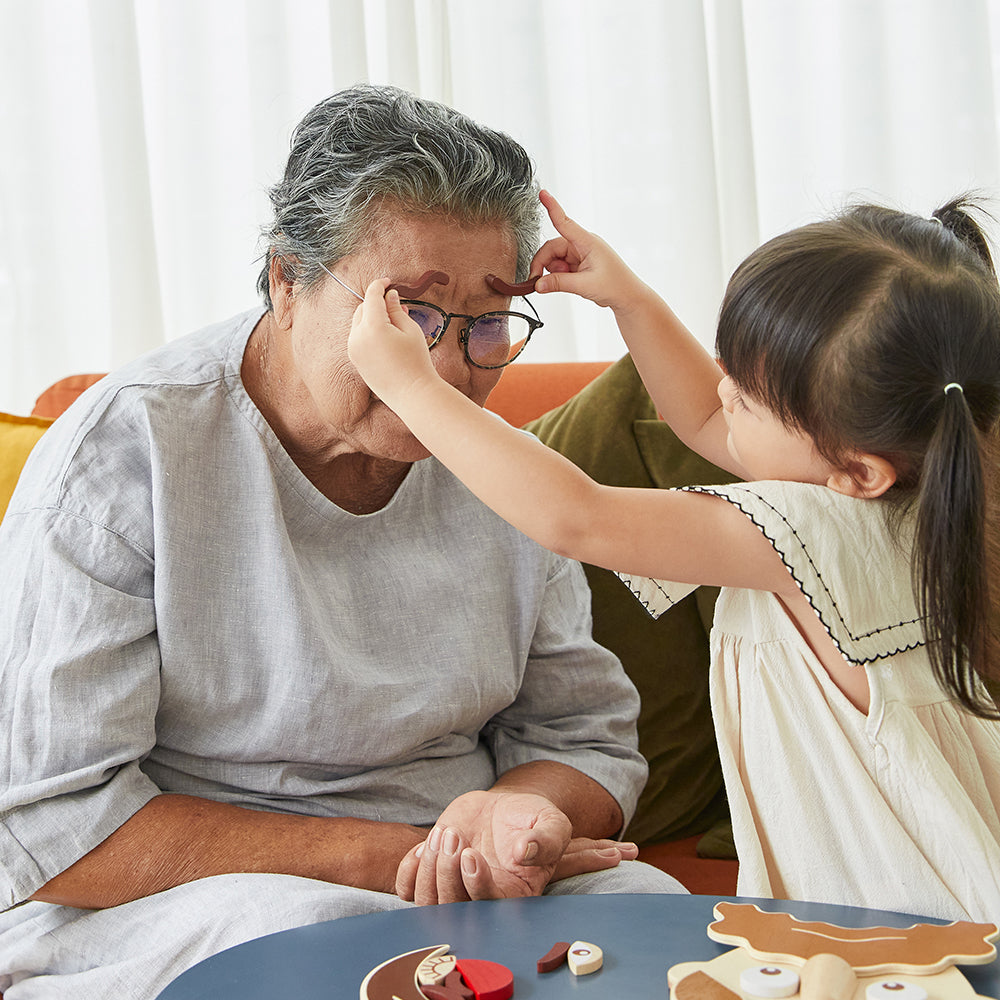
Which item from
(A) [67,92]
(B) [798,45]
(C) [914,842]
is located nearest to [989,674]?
(C) [914,842]

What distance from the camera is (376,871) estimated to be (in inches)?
48.6

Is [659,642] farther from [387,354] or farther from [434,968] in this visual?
[434,968]

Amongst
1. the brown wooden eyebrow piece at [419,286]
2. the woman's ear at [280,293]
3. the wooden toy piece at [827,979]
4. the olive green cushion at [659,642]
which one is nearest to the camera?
the wooden toy piece at [827,979]

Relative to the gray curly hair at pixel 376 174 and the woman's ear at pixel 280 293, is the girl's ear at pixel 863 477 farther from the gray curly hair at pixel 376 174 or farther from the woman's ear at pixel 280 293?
the woman's ear at pixel 280 293

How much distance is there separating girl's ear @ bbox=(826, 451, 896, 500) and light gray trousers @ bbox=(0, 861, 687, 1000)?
500mm

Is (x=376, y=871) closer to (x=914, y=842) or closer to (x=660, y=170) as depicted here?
(x=914, y=842)

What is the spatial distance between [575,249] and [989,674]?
2.37 feet

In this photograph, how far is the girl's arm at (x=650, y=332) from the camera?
4.75ft

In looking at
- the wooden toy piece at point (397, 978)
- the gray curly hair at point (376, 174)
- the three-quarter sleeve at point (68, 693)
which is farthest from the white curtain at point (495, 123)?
the wooden toy piece at point (397, 978)

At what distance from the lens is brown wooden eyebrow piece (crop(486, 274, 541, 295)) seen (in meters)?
1.31

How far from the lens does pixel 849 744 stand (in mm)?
1144

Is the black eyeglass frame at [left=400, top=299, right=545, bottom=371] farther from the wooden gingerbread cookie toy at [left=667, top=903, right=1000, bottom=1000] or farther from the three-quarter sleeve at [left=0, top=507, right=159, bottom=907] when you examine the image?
the wooden gingerbread cookie toy at [left=667, top=903, right=1000, bottom=1000]

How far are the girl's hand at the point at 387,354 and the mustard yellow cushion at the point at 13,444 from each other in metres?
0.81

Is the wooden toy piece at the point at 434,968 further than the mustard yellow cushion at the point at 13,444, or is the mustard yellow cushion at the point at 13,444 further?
the mustard yellow cushion at the point at 13,444
